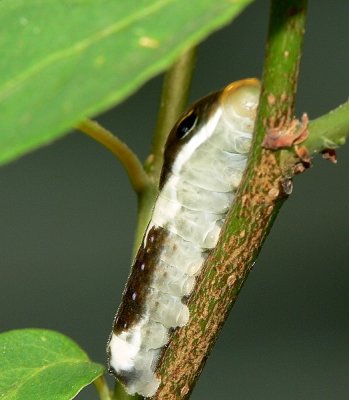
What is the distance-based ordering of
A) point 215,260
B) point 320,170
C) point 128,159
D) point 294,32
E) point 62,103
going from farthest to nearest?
1. point 320,170
2. point 128,159
3. point 215,260
4. point 294,32
5. point 62,103

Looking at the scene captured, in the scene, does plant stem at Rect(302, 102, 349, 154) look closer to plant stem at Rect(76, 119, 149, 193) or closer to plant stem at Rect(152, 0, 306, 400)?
plant stem at Rect(152, 0, 306, 400)

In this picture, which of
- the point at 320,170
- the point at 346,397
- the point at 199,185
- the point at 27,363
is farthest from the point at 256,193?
the point at 346,397

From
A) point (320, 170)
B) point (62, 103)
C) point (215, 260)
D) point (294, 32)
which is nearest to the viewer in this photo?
point (62, 103)

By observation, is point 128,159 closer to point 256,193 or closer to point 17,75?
point 256,193

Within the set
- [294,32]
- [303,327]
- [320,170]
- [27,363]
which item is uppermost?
[320,170]

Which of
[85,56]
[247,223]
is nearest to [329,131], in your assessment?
[247,223]

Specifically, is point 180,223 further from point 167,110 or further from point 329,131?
point 329,131
